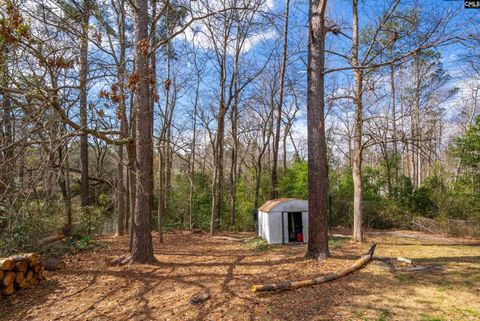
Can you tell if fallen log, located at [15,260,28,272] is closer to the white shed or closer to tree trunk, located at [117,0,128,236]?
tree trunk, located at [117,0,128,236]

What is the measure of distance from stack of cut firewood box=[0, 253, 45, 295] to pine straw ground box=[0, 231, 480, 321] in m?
0.17

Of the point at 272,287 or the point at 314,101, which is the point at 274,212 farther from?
the point at 272,287

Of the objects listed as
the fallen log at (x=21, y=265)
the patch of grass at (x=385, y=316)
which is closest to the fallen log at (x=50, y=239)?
the fallen log at (x=21, y=265)

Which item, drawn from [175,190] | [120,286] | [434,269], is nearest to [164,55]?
[175,190]

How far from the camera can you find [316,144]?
5871 millimetres

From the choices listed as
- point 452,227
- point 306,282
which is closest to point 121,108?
point 306,282

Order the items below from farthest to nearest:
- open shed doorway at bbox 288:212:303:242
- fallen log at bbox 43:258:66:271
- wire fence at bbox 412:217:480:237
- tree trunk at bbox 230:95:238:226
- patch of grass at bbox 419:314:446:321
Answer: tree trunk at bbox 230:95:238:226, wire fence at bbox 412:217:480:237, open shed doorway at bbox 288:212:303:242, fallen log at bbox 43:258:66:271, patch of grass at bbox 419:314:446:321

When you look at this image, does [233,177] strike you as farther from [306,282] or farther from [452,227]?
[306,282]

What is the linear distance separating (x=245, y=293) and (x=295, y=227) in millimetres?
5561

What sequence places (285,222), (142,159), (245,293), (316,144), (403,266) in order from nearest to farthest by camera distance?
(245,293), (403,266), (316,144), (142,159), (285,222)

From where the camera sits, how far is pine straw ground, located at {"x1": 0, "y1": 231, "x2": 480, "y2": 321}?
354cm

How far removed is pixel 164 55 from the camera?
37.0ft

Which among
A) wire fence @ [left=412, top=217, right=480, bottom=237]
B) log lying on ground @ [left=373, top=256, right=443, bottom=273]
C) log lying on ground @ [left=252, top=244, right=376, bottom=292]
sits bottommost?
wire fence @ [left=412, top=217, right=480, bottom=237]

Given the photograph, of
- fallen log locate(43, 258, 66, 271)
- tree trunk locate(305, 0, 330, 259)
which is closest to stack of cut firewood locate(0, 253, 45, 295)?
fallen log locate(43, 258, 66, 271)
